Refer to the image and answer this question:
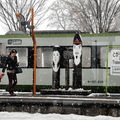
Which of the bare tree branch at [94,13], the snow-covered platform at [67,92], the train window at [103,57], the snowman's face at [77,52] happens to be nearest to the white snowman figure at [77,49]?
the snowman's face at [77,52]

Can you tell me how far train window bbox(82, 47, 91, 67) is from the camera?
50.8 feet

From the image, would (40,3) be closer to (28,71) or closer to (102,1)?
(102,1)

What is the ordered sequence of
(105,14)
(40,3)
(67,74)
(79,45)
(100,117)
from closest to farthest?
(100,117) → (79,45) → (67,74) → (105,14) → (40,3)

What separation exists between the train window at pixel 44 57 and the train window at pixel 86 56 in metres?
1.60

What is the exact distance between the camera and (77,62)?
46.8 feet

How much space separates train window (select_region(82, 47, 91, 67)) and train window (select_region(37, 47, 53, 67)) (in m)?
1.60

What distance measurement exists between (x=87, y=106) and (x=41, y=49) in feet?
21.3

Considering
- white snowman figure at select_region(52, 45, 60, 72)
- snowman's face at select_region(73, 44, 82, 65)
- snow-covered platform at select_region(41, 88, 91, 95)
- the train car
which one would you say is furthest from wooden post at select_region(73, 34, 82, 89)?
the train car

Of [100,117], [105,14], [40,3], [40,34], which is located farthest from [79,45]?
[40,3]

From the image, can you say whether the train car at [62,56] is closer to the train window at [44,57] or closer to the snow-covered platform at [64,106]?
the train window at [44,57]

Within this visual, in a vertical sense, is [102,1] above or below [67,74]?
above

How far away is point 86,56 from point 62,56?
1137 millimetres

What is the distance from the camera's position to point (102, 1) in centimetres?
2728

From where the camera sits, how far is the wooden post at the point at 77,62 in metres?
14.1
